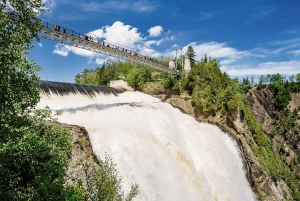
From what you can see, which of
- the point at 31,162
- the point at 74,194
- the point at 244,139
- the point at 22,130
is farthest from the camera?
the point at 244,139

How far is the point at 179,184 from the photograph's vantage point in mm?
21297

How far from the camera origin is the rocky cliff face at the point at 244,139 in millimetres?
35812

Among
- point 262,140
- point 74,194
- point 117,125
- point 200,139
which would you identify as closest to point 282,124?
point 262,140

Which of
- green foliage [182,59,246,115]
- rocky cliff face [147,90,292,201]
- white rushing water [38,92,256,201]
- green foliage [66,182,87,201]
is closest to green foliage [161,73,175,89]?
green foliage [182,59,246,115]

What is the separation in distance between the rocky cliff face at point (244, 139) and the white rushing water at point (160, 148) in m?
1.95

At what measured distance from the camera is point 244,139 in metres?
40.8

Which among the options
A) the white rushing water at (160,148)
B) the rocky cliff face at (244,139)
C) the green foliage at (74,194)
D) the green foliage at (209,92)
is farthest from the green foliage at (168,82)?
the green foliage at (74,194)

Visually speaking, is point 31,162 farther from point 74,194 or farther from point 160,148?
point 160,148

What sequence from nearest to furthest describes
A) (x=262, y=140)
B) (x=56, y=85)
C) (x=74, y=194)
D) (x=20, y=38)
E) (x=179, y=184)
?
(x=20, y=38) → (x=74, y=194) → (x=179, y=184) → (x=56, y=85) → (x=262, y=140)

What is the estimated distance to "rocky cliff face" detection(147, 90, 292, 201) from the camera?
117 ft

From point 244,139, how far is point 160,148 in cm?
2303

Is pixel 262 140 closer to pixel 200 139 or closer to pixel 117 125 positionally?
pixel 200 139

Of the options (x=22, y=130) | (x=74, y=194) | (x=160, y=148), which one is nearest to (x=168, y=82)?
(x=160, y=148)

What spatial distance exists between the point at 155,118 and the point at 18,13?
20.5 meters
